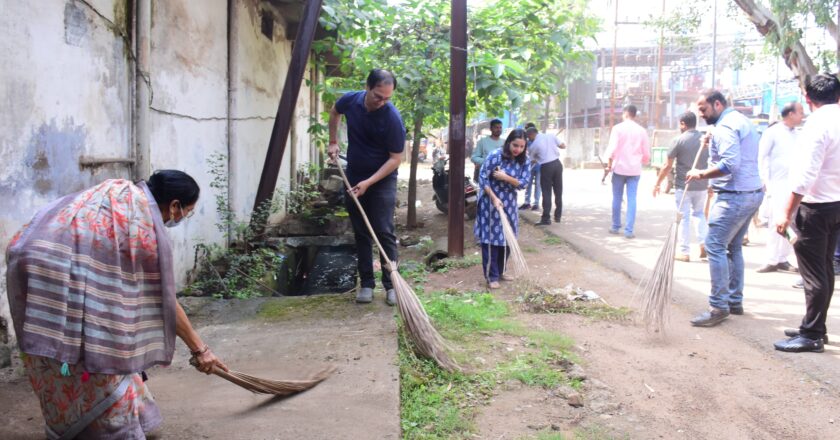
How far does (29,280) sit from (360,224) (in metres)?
2.56

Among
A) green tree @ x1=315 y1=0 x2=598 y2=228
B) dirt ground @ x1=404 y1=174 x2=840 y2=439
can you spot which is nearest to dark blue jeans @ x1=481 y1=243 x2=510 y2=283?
dirt ground @ x1=404 y1=174 x2=840 y2=439

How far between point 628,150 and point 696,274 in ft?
8.46

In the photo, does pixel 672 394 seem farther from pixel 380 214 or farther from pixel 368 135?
pixel 368 135

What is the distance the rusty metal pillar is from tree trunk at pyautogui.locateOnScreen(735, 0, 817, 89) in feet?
22.5

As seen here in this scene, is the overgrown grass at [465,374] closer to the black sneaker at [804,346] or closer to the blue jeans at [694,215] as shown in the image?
the black sneaker at [804,346]

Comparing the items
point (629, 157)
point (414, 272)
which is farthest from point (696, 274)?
point (414, 272)

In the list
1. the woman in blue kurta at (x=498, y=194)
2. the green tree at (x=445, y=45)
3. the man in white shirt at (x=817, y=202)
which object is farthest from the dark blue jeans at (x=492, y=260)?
the man in white shirt at (x=817, y=202)

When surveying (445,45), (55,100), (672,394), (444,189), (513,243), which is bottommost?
(672,394)

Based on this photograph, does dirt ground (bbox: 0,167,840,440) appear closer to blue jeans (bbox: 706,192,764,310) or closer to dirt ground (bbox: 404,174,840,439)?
dirt ground (bbox: 404,174,840,439)

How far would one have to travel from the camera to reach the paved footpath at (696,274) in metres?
4.52

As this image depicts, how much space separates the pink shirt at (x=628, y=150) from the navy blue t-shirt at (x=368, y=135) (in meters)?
5.07

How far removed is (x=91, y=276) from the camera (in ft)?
7.40

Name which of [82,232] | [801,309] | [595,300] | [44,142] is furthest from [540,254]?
[82,232]

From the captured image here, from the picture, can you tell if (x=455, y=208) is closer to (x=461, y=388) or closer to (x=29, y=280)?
(x=461, y=388)
